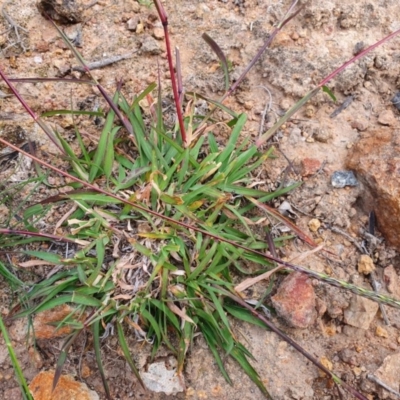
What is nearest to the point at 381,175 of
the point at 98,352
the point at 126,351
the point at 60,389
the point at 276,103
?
the point at 276,103

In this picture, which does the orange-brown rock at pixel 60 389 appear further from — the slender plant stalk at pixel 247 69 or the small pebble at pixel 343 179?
the small pebble at pixel 343 179

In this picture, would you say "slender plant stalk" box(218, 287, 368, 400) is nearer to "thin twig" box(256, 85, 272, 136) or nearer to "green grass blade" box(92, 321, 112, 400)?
"green grass blade" box(92, 321, 112, 400)

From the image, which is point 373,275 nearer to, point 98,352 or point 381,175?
point 381,175

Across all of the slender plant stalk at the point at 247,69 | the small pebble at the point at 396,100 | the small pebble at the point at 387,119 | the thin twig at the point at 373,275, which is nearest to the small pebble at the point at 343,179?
the thin twig at the point at 373,275

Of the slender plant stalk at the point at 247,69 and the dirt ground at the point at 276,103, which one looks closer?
the dirt ground at the point at 276,103

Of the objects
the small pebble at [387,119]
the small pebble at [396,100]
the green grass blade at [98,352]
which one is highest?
the small pebble at [396,100]

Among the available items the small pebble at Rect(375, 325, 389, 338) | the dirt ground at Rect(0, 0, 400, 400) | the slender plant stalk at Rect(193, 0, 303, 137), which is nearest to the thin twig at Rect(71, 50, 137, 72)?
the dirt ground at Rect(0, 0, 400, 400)

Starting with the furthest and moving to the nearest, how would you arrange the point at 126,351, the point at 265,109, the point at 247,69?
1. the point at 265,109
2. the point at 247,69
3. the point at 126,351
